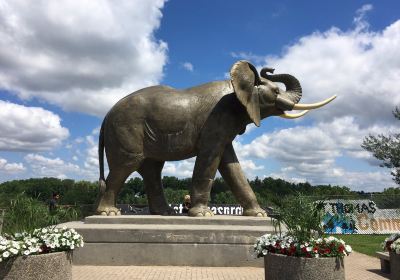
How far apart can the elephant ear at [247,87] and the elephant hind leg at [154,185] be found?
9.63 feet

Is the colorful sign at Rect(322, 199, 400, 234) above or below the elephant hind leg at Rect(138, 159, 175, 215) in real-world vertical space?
below

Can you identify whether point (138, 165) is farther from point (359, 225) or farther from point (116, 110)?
point (359, 225)

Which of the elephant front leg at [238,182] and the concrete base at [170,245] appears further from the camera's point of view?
the elephant front leg at [238,182]

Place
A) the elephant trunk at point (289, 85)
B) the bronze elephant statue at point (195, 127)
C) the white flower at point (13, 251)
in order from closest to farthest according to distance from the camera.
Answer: the white flower at point (13, 251) → the bronze elephant statue at point (195, 127) → the elephant trunk at point (289, 85)

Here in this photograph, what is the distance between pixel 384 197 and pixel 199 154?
1407 cm

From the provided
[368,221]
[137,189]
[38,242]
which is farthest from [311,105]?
[137,189]

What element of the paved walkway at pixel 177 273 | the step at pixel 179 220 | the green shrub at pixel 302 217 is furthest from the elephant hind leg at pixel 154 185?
the green shrub at pixel 302 217

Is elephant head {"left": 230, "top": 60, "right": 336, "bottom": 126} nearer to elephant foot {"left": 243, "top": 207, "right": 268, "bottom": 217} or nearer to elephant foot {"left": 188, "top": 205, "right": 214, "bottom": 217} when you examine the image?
elephant foot {"left": 243, "top": 207, "right": 268, "bottom": 217}

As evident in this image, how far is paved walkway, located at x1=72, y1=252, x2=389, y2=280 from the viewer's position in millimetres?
7633

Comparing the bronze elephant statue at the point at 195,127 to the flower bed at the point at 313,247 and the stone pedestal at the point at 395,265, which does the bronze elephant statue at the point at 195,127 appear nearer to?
the stone pedestal at the point at 395,265

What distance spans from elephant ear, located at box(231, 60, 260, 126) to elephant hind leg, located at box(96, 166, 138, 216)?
3.12 m

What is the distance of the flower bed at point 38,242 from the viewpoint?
5664mm

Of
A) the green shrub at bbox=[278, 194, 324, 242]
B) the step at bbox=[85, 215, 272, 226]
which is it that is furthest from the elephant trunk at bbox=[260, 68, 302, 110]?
the green shrub at bbox=[278, 194, 324, 242]

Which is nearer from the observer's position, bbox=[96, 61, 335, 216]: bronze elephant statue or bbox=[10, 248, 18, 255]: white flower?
bbox=[10, 248, 18, 255]: white flower
